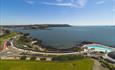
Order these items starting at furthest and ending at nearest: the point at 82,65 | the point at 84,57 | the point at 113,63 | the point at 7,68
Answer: the point at 84,57 → the point at 113,63 → the point at 82,65 → the point at 7,68

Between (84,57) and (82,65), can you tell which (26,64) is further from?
(84,57)

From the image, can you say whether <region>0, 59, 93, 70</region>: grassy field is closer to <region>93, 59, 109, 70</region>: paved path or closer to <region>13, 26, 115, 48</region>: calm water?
<region>93, 59, 109, 70</region>: paved path

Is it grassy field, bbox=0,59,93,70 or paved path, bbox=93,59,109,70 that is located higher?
grassy field, bbox=0,59,93,70

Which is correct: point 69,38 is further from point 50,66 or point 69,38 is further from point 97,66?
point 50,66

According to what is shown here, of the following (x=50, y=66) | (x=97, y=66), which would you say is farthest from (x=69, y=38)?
(x=50, y=66)

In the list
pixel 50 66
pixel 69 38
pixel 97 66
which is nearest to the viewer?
pixel 50 66

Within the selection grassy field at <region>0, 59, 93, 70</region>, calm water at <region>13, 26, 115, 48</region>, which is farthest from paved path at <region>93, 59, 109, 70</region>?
calm water at <region>13, 26, 115, 48</region>

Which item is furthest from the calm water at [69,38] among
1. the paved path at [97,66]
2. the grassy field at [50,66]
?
the grassy field at [50,66]

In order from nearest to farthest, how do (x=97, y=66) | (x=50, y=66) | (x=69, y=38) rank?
(x=50, y=66)
(x=97, y=66)
(x=69, y=38)

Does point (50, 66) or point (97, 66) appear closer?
point (50, 66)

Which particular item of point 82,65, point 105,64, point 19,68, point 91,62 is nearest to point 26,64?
point 19,68

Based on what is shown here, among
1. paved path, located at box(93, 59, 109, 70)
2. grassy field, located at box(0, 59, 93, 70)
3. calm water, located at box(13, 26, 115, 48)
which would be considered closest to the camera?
grassy field, located at box(0, 59, 93, 70)
